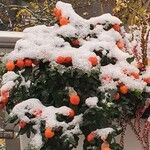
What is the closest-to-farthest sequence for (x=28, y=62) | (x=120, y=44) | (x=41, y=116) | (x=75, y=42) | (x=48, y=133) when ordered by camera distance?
(x=48, y=133) < (x=41, y=116) < (x=28, y=62) < (x=75, y=42) < (x=120, y=44)

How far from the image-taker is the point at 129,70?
2695 millimetres

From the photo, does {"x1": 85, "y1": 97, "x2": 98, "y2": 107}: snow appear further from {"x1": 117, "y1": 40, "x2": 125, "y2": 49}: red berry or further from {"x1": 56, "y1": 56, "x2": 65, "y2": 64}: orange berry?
{"x1": 117, "y1": 40, "x2": 125, "y2": 49}: red berry

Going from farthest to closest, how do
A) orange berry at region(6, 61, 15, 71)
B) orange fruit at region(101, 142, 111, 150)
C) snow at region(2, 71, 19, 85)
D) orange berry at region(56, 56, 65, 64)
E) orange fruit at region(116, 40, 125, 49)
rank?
orange fruit at region(116, 40, 125, 49)
snow at region(2, 71, 19, 85)
orange berry at region(6, 61, 15, 71)
orange berry at region(56, 56, 65, 64)
orange fruit at region(101, 142, 111, 150)

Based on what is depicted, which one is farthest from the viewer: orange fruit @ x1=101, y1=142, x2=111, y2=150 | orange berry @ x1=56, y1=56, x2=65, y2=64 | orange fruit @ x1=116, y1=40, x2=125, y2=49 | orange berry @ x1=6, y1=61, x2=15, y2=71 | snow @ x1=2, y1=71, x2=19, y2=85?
orange fruit @ x1=116, y1=40, x2=125, y2=49

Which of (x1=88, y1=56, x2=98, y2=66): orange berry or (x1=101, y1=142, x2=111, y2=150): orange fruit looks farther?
(x1=88, y1=56, x2=98, y2=66): orange berry

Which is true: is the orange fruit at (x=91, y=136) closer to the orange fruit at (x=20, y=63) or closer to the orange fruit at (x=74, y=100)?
the orange fruit at (x=74, y=100)

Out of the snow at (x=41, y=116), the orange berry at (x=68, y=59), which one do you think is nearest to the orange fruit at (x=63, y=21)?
the orange berry at (x=68, y=59)

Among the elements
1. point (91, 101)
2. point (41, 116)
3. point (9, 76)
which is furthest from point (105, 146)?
point (9, 76)

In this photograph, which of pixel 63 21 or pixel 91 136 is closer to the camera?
pixel 91 136

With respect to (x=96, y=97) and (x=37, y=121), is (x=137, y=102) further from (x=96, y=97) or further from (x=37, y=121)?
(x=37, y=121)

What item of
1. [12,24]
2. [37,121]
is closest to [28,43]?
[37,121]

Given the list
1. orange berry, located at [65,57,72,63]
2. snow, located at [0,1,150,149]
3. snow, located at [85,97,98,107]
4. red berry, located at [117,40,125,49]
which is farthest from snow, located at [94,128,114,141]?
red berry, located at [117,40,125,49]

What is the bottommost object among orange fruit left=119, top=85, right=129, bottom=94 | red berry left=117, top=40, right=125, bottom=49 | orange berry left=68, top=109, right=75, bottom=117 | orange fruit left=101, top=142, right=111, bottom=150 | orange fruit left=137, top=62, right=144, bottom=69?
orange fruit left=101, top=142, right=111, bottom=150

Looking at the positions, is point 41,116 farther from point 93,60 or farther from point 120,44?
point 120,44
